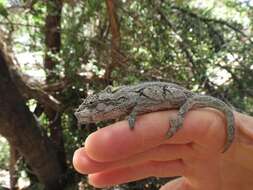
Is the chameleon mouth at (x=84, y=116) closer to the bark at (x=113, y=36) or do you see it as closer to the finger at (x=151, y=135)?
the finger at (x=151, y=135)

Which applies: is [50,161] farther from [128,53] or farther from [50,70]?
[128,53]

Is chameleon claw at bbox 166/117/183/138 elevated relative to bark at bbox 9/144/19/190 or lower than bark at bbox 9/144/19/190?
elevated

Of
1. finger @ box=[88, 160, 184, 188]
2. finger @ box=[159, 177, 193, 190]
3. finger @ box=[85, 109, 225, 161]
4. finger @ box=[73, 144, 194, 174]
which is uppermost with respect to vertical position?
finger @ box=[85, 109, 225, 161]

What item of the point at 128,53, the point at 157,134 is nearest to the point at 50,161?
the point at 128,53

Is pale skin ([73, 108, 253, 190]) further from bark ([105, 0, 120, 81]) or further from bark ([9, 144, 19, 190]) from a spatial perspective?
bark ([9, 144, 19, 190])

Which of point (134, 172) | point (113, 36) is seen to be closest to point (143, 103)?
point (134, 172)

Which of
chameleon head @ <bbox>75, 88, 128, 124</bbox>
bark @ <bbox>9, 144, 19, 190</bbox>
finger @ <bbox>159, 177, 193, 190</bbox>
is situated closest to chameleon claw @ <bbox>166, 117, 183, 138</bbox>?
chameleon head @ <bbox>75, 88, 128, 124</bbox>

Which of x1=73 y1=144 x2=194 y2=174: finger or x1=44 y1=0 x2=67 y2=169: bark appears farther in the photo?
x1=44 y1=0 x2=67 y2=169: bark
